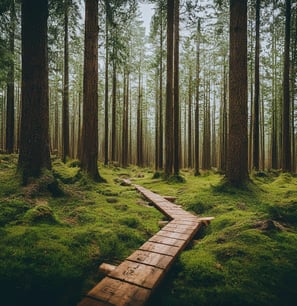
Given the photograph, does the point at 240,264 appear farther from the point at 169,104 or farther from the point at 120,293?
the point at 169,104

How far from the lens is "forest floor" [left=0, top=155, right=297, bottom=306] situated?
8.41 feet

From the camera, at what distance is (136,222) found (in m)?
4.99

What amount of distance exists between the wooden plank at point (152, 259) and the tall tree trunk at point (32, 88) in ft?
13.0

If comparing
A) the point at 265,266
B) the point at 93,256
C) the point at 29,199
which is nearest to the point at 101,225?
the point at 93,256

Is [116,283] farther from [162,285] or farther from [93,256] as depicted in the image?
[93,256]

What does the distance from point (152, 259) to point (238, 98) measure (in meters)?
6.41

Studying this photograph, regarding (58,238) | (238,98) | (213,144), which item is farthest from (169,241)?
(213,144)

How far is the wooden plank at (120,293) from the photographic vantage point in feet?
7.11

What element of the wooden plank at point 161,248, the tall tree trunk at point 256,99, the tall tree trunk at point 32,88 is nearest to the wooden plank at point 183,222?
the wooden plank at point 161,248

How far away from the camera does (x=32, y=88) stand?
5.87 metres

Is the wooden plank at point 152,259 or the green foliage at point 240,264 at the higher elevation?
the wooden plank at point 152,259

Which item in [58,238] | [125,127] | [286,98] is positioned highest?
[286,98]

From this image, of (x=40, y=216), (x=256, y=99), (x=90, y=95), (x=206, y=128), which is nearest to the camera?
(x=40, y=216)

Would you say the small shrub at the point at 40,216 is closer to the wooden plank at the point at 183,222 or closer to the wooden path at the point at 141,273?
the wooden path at the point at 141,273
